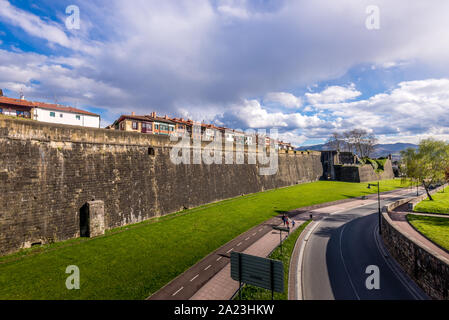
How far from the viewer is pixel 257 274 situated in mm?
6758

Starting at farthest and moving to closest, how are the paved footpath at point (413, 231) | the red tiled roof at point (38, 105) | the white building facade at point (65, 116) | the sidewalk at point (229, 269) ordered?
the white building facade at point (65, 116) → the red tiled roof at point (38, 105) → the paved footpath at point (413, 231) → the sidewalk at point (229, 269)

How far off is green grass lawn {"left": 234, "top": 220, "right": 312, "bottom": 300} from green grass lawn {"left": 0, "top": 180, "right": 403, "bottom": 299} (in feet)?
14.0

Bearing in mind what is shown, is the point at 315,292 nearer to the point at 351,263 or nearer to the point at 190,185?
the point at 351,263

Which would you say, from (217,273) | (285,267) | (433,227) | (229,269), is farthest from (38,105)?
(433,227)

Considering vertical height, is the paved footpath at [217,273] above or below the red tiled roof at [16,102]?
below

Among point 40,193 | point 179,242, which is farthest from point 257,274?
point 40,193

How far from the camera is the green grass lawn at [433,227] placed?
14.4 meters

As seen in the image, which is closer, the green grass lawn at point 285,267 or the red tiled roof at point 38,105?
the green grass lawn at point 285,267

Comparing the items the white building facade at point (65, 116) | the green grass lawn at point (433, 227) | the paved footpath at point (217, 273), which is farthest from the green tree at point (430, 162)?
the white building facade at point (65, 116)

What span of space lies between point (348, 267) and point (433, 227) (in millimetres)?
9804

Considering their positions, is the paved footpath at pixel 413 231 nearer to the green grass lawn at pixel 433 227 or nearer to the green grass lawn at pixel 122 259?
the green grass lawn at pixel 433 227

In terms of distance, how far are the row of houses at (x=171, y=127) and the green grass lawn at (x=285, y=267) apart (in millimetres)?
21809

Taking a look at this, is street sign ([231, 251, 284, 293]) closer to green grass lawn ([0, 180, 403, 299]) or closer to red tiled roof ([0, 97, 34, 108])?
green grass lawn ([0, 180, 403, 299])
